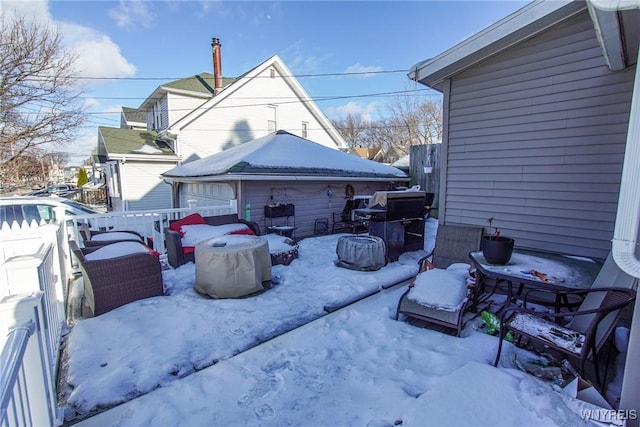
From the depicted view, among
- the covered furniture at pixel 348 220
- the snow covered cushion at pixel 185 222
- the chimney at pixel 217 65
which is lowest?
the covered furniture at pixel 348 220

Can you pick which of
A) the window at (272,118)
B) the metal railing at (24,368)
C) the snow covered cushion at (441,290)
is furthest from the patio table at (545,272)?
the window at (272,118)

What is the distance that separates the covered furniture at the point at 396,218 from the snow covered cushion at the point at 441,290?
2.11 metres

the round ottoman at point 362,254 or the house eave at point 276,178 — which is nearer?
the round ottoman at point 362,254

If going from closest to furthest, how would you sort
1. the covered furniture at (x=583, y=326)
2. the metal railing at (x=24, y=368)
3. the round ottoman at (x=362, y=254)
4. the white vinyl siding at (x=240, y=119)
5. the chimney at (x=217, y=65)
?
the metal railing at (x=24, y=368)
the covered furniture at (x=583, y=326)
the round ottoman at (x=362, y=254)
the white vinyl siding at (x=240, y=119)
the chimney at (x=217, y=65)

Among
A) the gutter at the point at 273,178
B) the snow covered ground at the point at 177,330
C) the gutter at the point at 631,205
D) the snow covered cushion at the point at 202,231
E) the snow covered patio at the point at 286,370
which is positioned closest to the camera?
the gutter at the point at 631,205

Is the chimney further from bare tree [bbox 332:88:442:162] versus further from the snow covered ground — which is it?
bare tree [bbox 332:88:442:162]

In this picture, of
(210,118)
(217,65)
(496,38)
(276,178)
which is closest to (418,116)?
(217,65)

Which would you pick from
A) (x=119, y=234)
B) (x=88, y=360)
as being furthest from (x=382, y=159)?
(x=88, y=360)

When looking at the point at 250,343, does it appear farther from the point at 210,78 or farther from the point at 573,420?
the point at 210,78

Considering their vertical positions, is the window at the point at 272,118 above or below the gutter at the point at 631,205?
above

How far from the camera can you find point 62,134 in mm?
11312

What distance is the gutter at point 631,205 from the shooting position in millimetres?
1428

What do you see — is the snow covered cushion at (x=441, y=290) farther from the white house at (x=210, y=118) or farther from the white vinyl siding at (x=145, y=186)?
the white vinyl siding at (x=145, y=186)

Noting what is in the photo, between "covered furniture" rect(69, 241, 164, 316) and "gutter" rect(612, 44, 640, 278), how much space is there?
426cm
